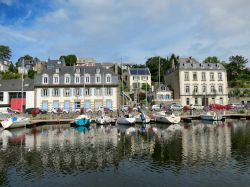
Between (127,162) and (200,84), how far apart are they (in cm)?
5661

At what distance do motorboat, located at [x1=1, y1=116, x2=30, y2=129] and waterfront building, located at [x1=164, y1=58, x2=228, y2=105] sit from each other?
133ft

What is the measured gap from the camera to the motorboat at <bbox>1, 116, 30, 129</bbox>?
1696 inches

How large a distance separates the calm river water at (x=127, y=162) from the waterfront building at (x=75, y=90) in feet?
102

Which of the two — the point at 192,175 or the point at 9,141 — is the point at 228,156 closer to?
the point at 192,175

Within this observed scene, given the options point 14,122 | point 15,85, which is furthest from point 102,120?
point 15,85

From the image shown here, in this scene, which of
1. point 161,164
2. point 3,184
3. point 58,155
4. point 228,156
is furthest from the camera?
point 58,155

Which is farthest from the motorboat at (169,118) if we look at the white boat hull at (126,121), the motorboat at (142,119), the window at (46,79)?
the window at (46,79)

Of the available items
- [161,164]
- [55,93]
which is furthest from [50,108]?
[161,164]

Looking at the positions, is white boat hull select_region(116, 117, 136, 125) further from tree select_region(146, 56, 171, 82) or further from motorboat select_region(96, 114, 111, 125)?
tree select_region(146, 56, 171, 82)

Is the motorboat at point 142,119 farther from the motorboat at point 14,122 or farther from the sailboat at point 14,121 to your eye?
the motorboat at point 14,122

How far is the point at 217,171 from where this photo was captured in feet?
57.9

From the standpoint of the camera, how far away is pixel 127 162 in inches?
815

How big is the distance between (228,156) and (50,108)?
46.2m

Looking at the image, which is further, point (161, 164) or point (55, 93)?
point (55, 93)
